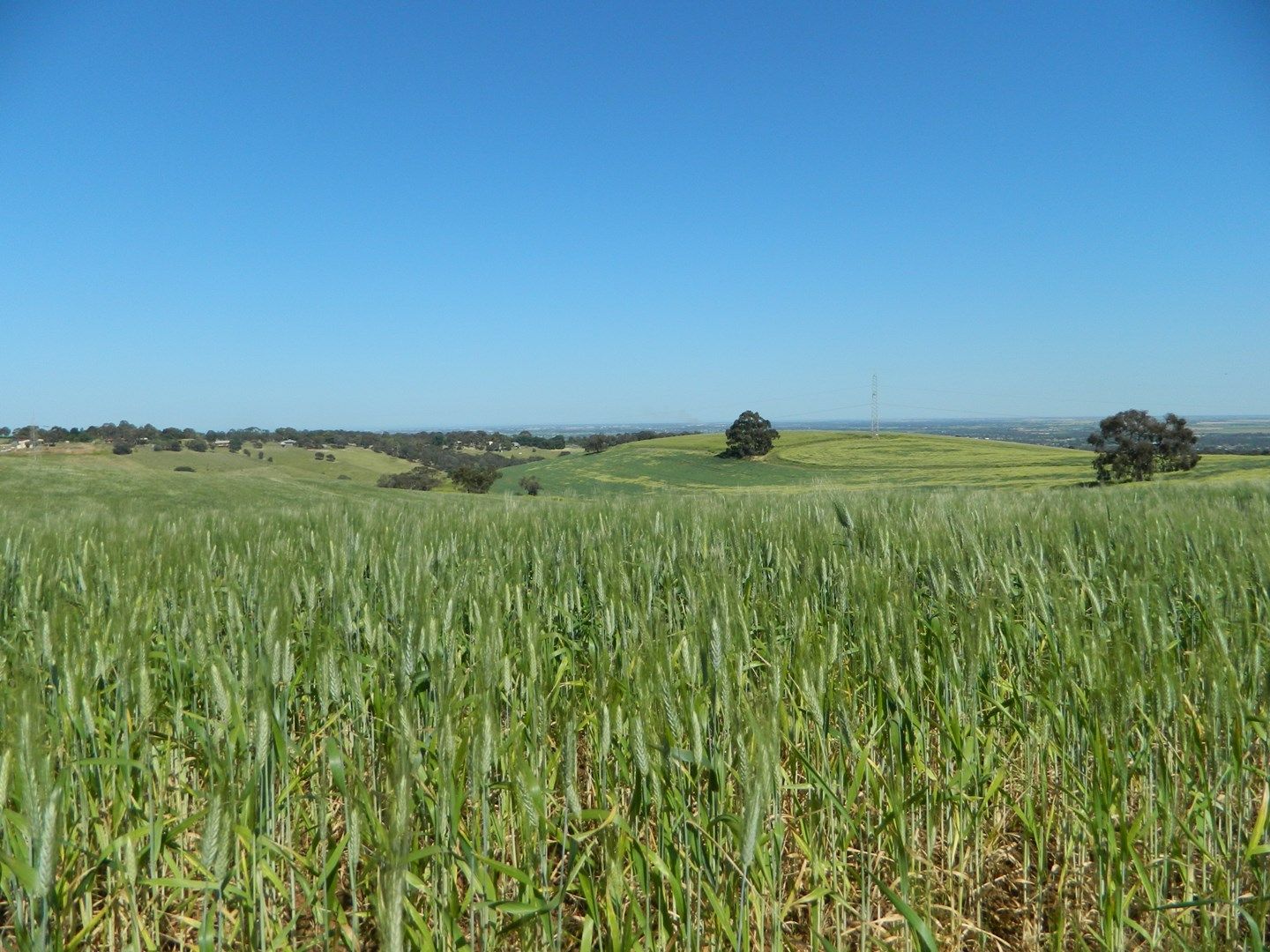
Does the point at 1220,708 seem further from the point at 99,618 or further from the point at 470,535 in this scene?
the point at 470,535

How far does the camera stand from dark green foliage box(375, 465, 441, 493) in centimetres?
2478

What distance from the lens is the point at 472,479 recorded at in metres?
24.5

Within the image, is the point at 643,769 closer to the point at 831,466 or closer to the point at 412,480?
the point at 412,480

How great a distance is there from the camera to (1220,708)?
1542mm

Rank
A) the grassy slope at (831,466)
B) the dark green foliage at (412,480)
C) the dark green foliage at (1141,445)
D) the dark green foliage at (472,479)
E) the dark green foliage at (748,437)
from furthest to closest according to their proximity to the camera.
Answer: the dark green foliage at (748,437) → the dark green foliage at (412,480) → the dark green foliage at (472,479) → the grassy slope at (831,466) → the dark green foliage at (1141,445)

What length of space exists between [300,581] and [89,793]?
149 centimetres

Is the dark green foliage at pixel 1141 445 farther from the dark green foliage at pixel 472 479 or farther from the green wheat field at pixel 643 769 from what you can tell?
the green wheat field at pixel 643 769

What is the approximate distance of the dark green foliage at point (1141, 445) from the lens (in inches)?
786

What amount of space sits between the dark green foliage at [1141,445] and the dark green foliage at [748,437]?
1397 centimetres

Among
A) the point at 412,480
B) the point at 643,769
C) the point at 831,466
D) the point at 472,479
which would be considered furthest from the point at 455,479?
the point at 643,769

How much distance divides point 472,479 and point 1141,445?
755 inches

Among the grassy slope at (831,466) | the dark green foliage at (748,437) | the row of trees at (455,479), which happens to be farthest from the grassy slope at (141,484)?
the dark green foliage at (748,437)

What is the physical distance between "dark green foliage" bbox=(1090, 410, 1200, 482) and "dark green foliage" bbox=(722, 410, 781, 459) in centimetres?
1397

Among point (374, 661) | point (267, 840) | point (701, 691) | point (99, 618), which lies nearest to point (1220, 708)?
point (701, 691)
